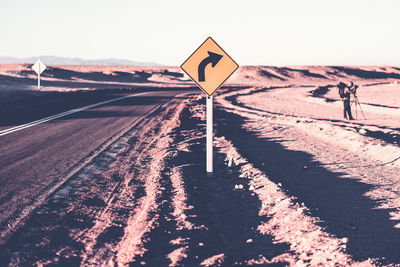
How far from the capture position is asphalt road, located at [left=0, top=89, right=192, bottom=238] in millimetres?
5785

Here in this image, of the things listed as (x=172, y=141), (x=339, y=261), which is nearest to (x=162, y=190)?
(x=339, y=261)

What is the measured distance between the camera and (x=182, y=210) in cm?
522

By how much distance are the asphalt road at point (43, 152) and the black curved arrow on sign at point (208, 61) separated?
2.86 metres

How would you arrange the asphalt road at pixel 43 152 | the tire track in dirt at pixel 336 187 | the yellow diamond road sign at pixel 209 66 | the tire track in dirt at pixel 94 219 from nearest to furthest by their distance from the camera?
the tire track in dirt at pixel 94 219 < the tire track in dirt at pixel 336 187 < the asphalt road at pixel 43 152 < the yellow diamond road sign at pixel 209 66

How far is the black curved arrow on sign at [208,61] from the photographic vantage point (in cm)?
670

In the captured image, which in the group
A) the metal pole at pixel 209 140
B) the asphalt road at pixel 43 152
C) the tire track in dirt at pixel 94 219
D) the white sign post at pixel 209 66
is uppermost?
the white sign post at pixel 209 66

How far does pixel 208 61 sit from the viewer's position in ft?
22.0

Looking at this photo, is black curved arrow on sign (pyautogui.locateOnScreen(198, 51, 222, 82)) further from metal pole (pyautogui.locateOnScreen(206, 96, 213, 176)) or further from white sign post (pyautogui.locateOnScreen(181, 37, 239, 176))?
metal pole (pyautogui.locateOnScreen(206, 96, 213, 176))

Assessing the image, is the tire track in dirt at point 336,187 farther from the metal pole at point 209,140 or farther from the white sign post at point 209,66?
the white sign post at point 209,66

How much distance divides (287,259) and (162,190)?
263cm

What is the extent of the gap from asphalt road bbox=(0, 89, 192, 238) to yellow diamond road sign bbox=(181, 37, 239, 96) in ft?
9.21

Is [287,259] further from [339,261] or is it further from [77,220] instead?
[77,220]

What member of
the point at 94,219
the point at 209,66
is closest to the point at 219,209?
the point at 94,219

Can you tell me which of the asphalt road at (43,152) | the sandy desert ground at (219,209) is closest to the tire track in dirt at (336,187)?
the sandy desert ground at (219,209)
